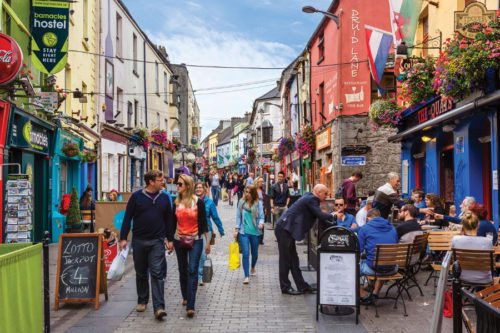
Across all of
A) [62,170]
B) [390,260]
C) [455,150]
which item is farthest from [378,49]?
[62,170]

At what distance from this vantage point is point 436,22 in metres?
14.8

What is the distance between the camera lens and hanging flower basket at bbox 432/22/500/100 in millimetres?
9727

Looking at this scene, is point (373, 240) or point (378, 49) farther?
point (378, 49)

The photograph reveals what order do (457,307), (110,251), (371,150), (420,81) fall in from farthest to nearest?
(371,150) < (420,81) < (110,251) < (457,307)

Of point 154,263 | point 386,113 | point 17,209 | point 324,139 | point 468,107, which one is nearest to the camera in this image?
point 154,263

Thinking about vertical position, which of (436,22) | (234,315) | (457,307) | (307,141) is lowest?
(234,315)

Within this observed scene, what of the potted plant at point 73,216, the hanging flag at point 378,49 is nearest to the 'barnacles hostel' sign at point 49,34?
the potted plant at point 73,216

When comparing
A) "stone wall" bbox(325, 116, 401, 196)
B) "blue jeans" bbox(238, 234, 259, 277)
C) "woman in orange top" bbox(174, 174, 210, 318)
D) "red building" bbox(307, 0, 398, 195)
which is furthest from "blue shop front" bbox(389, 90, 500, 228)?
"woman in orange top" bbox(174, 174, 210, 318)

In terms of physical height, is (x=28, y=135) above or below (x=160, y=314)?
above

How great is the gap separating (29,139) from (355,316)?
10.1 meters

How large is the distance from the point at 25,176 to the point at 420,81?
9.40 m

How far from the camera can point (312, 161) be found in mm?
31156

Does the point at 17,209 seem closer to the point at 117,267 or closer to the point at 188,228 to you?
the point at 117,267

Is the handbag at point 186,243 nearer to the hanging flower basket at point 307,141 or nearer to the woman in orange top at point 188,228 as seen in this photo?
the woman in orange top at point 188,228
